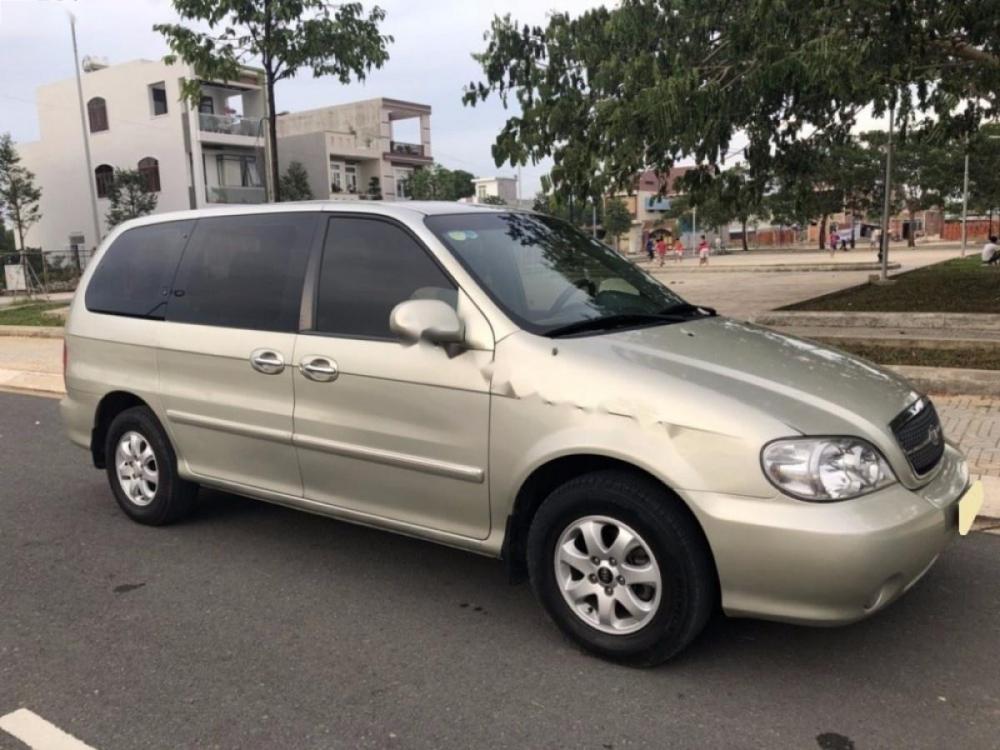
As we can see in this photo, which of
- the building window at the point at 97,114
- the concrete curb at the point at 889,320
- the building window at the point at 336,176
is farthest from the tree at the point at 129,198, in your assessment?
the concrete curb at the point at 889,320

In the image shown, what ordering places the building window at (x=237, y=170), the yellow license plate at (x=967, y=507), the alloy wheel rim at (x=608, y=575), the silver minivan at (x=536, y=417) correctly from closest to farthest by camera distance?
the silver minivan at (x=536, y=417) < the alloy wheel rim at (x=608, y=575) < the yellow license plate at (x=967, y=507) < the building window at (x=237, y=170)

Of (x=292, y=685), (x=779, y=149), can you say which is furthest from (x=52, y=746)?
(x=779, y=149)

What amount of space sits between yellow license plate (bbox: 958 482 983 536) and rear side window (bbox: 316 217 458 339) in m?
2.18

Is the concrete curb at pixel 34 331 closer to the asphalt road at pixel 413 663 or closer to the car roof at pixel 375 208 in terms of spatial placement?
the asphalt road at pixel 413 663

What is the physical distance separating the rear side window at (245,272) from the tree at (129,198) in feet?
117

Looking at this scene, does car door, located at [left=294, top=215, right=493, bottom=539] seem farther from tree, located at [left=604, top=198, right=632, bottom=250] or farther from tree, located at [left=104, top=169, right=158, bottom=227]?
tree, located at [left=604, top=198, right=632, bottom=250]

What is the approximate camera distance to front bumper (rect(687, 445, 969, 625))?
282 cm

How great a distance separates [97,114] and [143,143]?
4.17 m

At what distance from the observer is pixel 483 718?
2.96 metres

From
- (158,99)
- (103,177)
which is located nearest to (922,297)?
(158,99)

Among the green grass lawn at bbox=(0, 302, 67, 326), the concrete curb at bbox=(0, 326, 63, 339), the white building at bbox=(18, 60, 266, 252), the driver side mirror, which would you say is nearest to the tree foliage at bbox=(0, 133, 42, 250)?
the white building at bbox=(18, 60, 266, 252)

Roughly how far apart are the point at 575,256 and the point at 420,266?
0.86m

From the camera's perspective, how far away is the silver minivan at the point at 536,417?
9.59 ft

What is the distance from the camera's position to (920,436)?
10.8 feet
